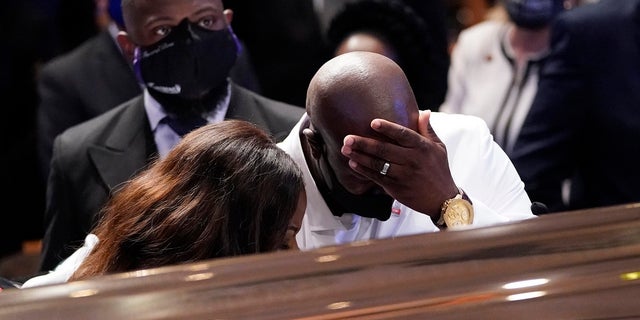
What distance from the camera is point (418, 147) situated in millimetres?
1761

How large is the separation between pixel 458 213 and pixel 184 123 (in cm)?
91

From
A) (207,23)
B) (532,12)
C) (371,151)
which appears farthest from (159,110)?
(532,12)

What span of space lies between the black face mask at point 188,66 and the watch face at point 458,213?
0.86 meters

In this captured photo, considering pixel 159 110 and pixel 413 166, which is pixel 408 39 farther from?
pixel 413 166

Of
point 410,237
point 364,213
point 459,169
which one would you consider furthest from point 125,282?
point 459,169

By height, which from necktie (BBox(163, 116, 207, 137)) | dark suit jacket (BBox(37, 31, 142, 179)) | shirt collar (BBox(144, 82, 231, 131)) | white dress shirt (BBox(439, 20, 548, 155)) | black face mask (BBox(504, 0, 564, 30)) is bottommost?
white dress shirt (BBox(439, 20, 548, 155))

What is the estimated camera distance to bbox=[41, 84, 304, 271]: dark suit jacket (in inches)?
97.2

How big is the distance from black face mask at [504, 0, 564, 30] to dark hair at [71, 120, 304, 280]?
2387mm

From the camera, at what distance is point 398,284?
0.85m

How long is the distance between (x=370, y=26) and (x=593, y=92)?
686 millimetres

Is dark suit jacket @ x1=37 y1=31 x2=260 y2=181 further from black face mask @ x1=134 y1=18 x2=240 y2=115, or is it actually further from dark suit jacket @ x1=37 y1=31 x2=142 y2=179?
black face mask @ x1=134 y1=18 x2=240 y2=115

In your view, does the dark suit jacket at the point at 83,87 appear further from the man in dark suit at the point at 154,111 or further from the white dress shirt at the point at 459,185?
the white dress shirt at the point at 459,185

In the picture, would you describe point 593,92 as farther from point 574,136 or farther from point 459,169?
point 459,169

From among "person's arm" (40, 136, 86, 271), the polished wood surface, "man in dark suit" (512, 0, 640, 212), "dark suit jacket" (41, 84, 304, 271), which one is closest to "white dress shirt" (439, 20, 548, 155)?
"man in dark suit" (512, 0, 640, 212)
